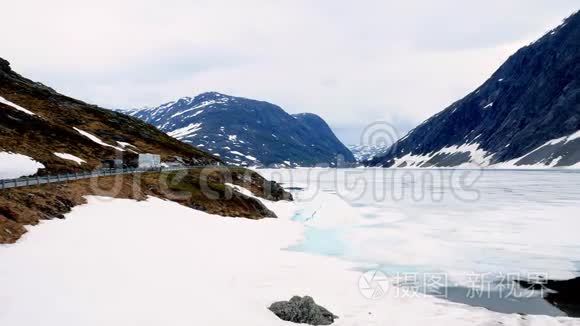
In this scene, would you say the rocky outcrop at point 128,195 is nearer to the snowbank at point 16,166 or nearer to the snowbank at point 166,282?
the snowbank at point 166,282

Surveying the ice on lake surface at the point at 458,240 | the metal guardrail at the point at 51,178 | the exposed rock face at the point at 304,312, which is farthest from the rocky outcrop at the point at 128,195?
the exposed rock face at the point at 304,312

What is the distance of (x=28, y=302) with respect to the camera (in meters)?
19.9

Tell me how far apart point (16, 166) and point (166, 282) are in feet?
123

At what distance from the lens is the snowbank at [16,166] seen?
51.0 meters

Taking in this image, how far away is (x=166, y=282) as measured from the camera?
26.2 meters

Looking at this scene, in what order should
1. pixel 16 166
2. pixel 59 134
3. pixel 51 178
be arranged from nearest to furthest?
pixel 51 178 → pixel 16 166 → pixel 59 134

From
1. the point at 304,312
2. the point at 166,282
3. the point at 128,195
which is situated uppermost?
the point at 128,195

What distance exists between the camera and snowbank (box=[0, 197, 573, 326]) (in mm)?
20672

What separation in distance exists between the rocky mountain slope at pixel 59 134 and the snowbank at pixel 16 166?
0.16 meters

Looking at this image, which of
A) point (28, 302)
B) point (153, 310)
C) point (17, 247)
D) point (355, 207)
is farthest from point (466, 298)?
point (355, 207)

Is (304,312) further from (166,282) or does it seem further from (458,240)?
(458,240)

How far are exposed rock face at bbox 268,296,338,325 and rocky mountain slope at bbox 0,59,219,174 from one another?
42345 mm

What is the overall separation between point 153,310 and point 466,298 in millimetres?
17106

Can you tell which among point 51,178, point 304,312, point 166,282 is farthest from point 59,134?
point 304,312
